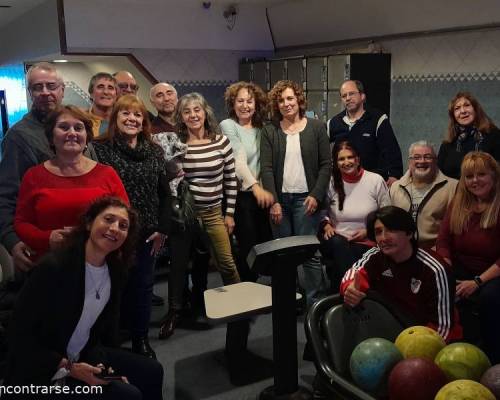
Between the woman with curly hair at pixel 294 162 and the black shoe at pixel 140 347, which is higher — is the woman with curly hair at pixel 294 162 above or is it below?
above

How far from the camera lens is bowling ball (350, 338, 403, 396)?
6.26ft

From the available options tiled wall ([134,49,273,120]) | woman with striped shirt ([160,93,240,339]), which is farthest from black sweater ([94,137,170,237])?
tiled wall ([134,49,273,120])

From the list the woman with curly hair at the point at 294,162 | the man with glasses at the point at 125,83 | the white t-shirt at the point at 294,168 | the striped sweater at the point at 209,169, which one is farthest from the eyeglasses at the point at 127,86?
the white t-shirt at the point at 294,168

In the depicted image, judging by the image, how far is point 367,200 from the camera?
11.1 ft

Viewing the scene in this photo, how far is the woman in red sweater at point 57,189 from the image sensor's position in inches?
90.9

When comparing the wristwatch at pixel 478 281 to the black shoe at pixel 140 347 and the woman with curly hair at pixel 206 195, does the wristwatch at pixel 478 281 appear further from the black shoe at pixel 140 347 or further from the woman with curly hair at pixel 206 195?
the black shoe at pixel 140 347

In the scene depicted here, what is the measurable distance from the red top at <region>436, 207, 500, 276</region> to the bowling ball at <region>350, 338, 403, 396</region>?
1.09 m

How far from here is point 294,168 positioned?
11.3 feet

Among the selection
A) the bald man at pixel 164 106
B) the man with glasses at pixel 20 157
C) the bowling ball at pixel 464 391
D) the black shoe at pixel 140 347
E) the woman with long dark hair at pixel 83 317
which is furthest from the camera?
the bald man at pixel 164 106

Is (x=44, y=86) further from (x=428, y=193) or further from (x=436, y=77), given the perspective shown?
(x=436, y=77)

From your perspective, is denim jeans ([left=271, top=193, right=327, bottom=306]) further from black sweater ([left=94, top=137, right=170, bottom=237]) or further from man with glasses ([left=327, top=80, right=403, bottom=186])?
black sweater ([left=94, top=137, right=170, bottom=237])

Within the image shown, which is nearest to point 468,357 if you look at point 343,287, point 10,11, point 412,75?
point 343,287

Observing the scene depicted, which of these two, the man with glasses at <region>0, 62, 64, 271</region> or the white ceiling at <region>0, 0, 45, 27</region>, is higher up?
the white ceiling at <region>0, 0, 45, 27</region>

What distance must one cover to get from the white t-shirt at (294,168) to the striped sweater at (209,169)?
13.0 inches
